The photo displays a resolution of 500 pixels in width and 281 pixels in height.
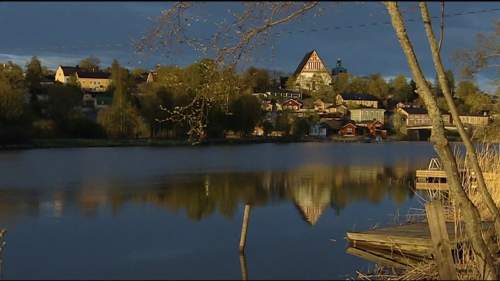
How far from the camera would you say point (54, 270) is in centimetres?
1148

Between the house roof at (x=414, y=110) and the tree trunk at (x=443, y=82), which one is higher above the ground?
the house roof at (x=414, y=110)

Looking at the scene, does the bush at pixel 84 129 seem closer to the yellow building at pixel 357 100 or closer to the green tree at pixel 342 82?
the green tree at pixel 342 82

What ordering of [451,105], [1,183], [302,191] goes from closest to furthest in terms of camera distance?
[451,105]
[302,191]
[1,183]

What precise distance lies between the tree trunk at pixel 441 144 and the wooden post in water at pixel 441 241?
34 cm

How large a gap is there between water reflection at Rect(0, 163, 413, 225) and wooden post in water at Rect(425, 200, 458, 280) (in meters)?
9.68

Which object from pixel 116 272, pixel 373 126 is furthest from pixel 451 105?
pixel 373 126

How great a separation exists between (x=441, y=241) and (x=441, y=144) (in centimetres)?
110

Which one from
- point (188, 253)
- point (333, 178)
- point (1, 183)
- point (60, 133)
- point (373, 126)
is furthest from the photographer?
point (373, 126)

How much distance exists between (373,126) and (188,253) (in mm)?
83630

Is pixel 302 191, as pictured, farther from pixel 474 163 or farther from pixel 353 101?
pixel 353 101

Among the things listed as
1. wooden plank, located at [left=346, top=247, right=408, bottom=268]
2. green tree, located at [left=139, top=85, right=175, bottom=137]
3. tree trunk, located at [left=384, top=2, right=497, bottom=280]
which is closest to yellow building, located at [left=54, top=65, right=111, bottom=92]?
green tree, located at [left=139, top=85, right=175, bottom=137]

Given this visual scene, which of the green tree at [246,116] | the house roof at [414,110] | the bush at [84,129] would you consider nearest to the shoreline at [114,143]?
the green tree at [246,116]

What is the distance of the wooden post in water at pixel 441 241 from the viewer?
7.17m

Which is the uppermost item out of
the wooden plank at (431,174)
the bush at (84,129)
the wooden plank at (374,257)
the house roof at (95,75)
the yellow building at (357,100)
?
the house roof at (95,75)
